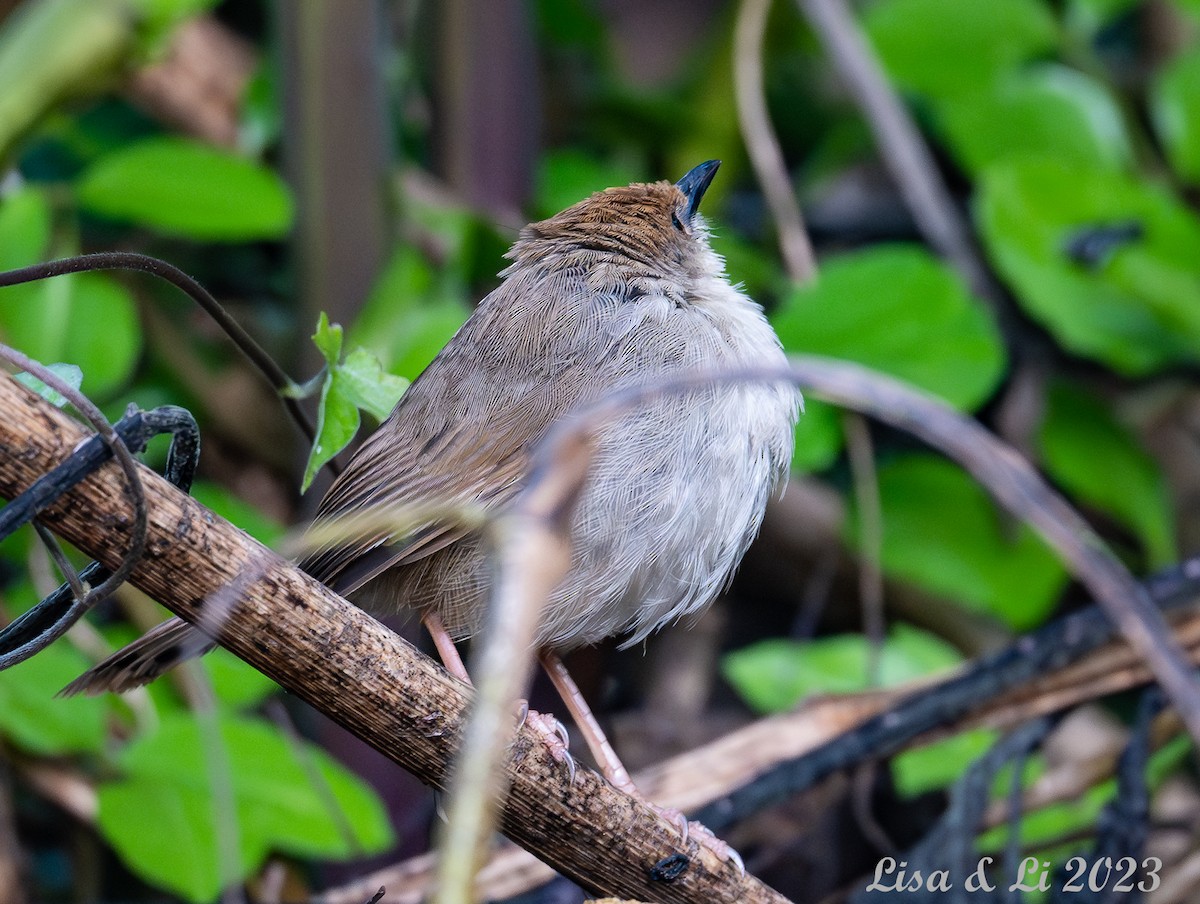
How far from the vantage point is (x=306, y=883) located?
10.3 feet

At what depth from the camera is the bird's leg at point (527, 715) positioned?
156 cm

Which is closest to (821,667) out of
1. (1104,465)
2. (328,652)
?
(1104,465)

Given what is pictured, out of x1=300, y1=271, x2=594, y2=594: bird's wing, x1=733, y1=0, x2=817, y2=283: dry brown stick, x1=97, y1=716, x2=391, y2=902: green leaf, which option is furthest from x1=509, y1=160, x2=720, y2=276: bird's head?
x1=97, y1=716, x2=391, y2=902: green leaf

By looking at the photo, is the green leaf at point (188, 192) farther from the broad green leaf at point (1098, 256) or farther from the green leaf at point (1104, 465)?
the green leaf at point (1104, 465)

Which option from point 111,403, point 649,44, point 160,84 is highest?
point 649,44

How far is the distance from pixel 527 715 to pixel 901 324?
199 cm

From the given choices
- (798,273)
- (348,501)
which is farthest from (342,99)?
(348,501)

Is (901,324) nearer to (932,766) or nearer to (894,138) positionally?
(894,138)

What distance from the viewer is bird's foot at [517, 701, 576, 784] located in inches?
60.8

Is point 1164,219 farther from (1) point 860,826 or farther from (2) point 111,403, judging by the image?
(2) point 111,403

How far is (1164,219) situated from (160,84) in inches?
125

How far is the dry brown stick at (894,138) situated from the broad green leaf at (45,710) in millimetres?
2899

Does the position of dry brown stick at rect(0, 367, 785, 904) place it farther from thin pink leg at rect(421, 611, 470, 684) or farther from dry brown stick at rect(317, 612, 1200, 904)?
dry brown stick at rect(317, 612, 1200, 904)

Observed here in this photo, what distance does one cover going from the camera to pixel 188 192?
130 inches
